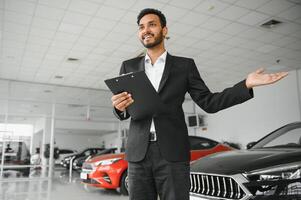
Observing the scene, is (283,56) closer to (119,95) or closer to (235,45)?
(235,45)

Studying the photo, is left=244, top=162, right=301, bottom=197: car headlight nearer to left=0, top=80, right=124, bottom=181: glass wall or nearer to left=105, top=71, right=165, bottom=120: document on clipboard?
left=105, top=71, right=165, bottom=120: document on clipboard

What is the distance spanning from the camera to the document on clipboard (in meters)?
0.96

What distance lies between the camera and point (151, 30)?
3.45 ft

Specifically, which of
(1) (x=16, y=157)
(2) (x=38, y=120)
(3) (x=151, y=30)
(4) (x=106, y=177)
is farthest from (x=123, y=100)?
(2) (x=38, y=120)

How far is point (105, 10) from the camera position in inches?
170

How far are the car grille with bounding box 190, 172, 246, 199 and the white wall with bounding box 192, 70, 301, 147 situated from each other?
21.4 ft

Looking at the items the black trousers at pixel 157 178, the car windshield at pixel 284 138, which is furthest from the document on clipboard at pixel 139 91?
the car windshield at pixel 284 138

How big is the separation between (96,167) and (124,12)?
2570 mm

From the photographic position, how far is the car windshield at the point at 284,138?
227 cm

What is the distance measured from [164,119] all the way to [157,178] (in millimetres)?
211

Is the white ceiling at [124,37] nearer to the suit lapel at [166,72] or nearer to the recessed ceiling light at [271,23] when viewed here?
the recessed ceiling light at [271,23]

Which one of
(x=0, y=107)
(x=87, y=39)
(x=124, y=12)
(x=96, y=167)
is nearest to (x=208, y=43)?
(x=124, y=12)

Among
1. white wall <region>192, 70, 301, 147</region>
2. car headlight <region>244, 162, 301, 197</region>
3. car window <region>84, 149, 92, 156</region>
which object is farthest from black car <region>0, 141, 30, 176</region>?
car headlight <region>244, 162, 301, 197</region>

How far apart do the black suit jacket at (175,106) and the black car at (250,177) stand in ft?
2.39
